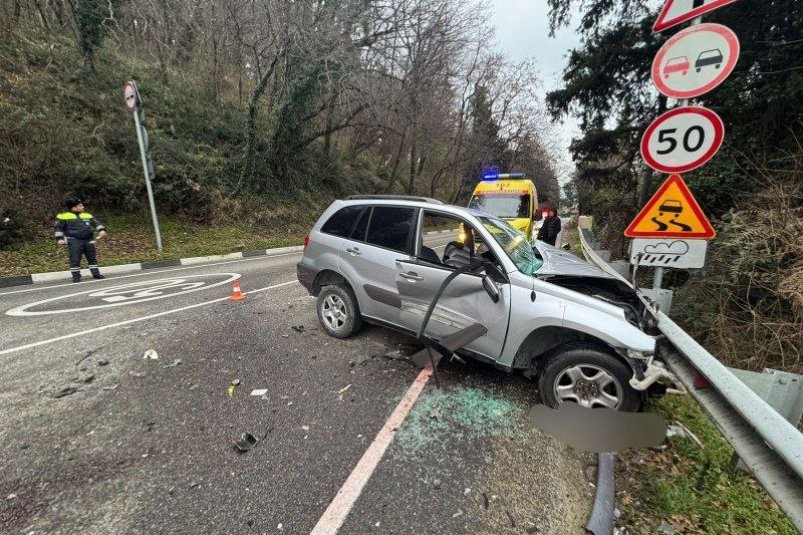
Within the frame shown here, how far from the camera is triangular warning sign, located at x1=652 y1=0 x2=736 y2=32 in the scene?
2.75m

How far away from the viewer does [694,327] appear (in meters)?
4.52

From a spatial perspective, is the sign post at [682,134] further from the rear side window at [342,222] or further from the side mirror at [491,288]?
the rear side window at [342,222]

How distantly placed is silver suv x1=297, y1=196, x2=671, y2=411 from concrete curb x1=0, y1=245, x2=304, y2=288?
7.68m

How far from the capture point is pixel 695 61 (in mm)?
2762

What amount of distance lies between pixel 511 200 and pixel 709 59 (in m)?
6.92

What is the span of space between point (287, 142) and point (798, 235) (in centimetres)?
1743

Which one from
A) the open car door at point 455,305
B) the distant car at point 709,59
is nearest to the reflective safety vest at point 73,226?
the open car door at point 455,305

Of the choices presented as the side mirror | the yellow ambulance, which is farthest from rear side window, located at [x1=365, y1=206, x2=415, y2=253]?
the yellow ambulance

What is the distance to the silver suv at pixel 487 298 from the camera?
266 cm

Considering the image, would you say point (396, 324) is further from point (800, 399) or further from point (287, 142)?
point (287, 142)

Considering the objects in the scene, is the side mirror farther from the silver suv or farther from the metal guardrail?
the metal guardrail

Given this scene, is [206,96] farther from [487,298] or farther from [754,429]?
[754,429]

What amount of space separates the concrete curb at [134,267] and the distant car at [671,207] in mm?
11337

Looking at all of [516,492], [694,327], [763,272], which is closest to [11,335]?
[516,492]
